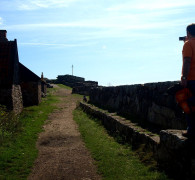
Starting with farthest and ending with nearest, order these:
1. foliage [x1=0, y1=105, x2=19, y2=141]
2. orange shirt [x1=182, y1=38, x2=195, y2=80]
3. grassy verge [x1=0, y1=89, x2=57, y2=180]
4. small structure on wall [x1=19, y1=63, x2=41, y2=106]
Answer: small structure on wall [x1=19, y1=63, x2=41, y2=106]
foliage [x1=0, y1=105, x2=19, y2=141]
grassy verge [x1=0, y1=89, x2=57, y2=180]
orange shirt [x1=182, y1=38, x2=195, y2=80]

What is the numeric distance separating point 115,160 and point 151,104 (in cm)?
247

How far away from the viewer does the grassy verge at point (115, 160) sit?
5047mm

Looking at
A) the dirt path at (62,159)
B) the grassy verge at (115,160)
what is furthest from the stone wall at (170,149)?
the dirt path at (62,159)

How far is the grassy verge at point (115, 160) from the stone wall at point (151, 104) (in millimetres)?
1157

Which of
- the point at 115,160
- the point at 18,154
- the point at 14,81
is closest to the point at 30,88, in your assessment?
the point at 14,81

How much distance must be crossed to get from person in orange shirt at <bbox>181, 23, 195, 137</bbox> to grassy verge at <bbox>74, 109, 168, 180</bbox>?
41.2 inches

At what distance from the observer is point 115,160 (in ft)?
19.8

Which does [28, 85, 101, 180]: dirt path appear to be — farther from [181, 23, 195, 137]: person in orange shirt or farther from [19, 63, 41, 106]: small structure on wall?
[19, 63, 41, 106]: small structure on wall

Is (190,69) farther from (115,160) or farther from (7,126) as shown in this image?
(7,126)

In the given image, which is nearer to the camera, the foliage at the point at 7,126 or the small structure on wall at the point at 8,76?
the foliage at the point at 7,126

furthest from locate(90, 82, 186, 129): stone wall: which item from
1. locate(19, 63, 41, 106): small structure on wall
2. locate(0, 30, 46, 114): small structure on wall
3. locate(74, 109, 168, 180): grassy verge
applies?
locate(19, 63, 41, 106): small structure on wall

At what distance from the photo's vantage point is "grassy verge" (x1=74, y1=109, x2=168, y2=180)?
505 cm

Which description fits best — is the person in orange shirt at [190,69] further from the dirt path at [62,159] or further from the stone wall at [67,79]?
the stone wall at [67,79]

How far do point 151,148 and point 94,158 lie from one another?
1421 mm
